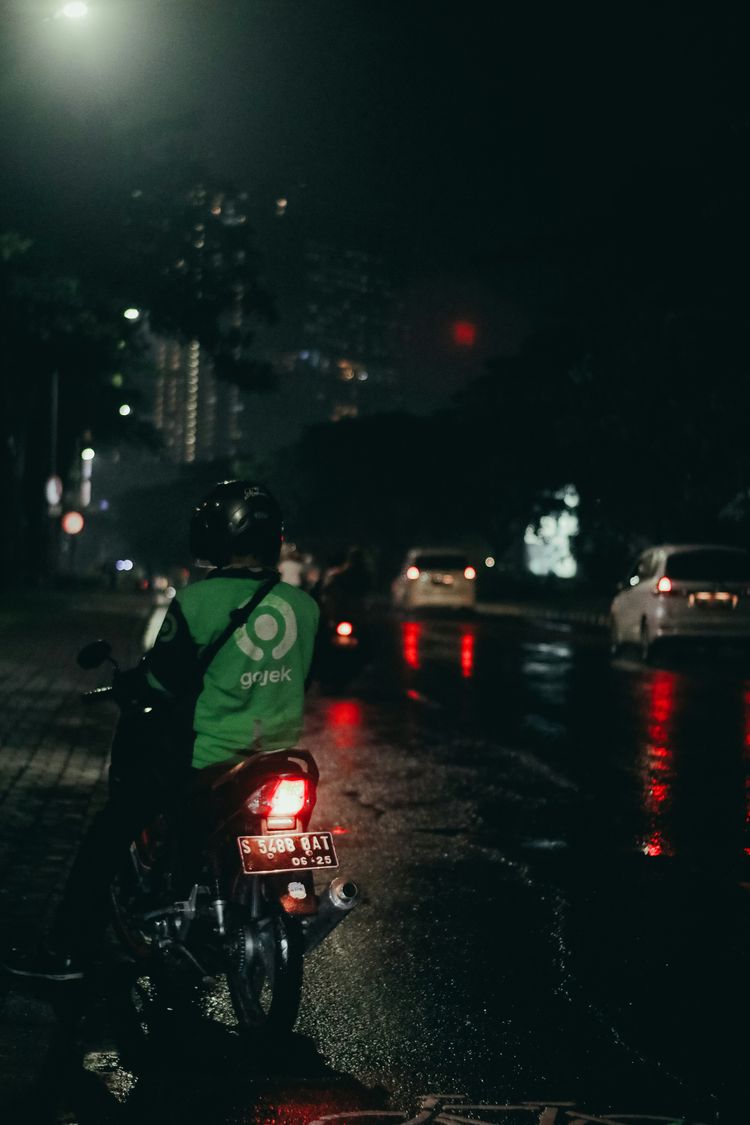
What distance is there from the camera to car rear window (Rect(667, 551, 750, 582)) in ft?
78.0

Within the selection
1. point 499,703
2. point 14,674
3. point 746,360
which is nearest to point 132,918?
point 499,703

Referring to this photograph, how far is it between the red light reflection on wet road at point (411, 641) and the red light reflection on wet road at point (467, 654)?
2.33ft

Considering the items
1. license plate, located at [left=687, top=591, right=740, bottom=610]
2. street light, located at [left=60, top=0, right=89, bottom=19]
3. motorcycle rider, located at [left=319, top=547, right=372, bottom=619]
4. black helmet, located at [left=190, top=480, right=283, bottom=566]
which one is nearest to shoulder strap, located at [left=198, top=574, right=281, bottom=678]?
black helmet, located at [left=190, top=480, right=283, bottom=566]

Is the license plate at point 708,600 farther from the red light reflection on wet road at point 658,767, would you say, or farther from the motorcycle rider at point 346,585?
the motorcycle rider at point 346,585

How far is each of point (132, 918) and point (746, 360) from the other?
32.2 metres

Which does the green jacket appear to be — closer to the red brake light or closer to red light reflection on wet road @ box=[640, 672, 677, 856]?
the red brake light

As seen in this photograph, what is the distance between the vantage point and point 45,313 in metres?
22.6

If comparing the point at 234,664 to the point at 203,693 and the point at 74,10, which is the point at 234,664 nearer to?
the point at 203,693

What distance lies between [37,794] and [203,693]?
4.89m

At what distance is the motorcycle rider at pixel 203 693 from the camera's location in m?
5.26

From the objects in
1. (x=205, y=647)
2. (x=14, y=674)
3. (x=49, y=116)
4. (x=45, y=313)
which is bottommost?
(x=14, y=674)

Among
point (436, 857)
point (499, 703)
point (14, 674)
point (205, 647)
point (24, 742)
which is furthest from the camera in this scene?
point (14, 674)

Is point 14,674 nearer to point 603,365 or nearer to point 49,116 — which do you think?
point 49,116

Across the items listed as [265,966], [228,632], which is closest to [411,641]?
[228,632]
